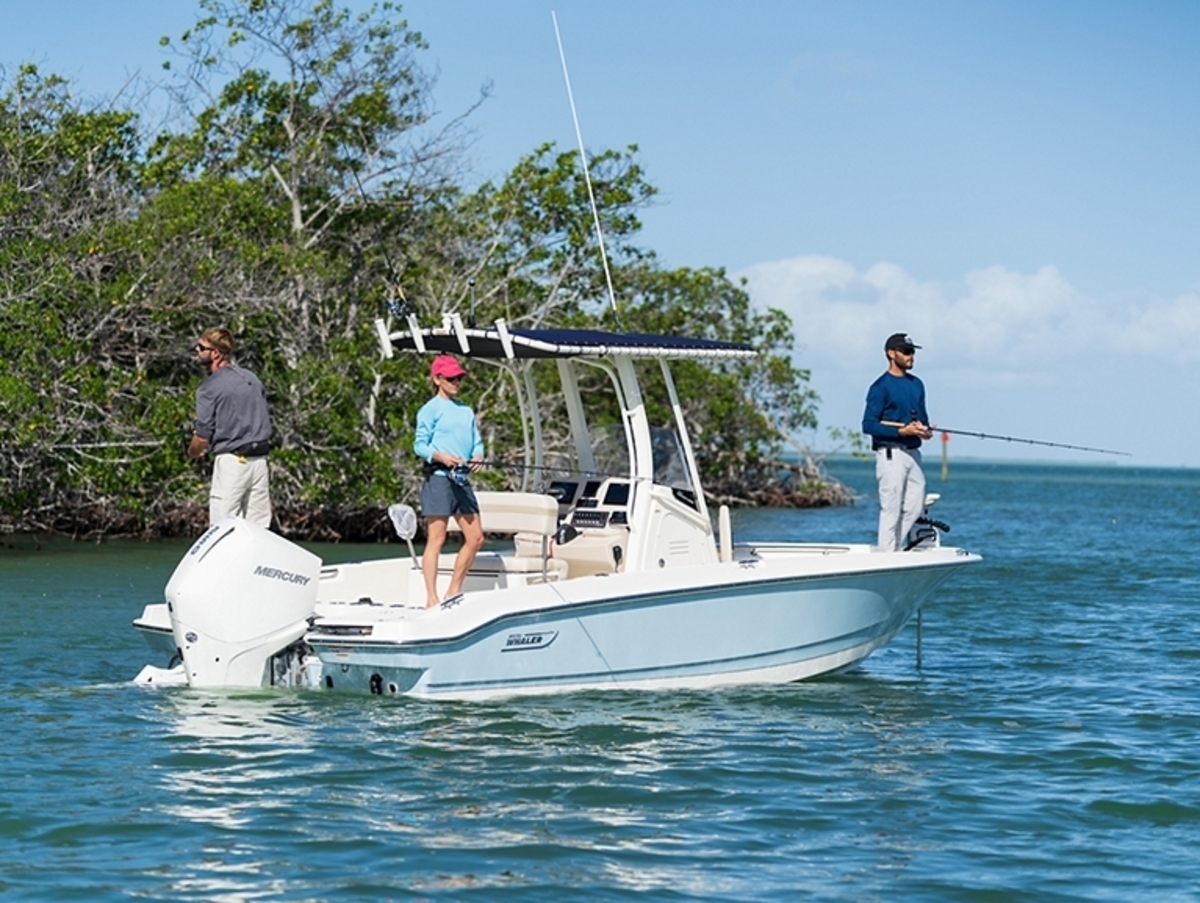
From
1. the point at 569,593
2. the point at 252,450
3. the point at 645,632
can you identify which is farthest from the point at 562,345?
the point at 252,450

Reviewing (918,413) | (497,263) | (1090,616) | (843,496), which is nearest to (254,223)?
(497,263)

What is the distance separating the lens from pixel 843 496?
160ft

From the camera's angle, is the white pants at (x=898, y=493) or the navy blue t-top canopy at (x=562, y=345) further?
the white pants at (x=898, y=493)

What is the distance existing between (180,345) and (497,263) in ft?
23.0

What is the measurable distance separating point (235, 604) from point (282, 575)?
0.94 ft

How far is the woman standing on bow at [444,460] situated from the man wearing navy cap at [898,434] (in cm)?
261

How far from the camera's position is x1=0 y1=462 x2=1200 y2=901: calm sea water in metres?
6.64

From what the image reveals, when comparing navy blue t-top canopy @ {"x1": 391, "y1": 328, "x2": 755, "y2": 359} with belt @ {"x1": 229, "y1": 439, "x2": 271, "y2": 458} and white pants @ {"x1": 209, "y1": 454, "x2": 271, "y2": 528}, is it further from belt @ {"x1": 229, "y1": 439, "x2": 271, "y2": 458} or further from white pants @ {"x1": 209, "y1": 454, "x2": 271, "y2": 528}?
white pants @ {"x1": 209, "y1": 454, "x2": 271, "y2": 528}

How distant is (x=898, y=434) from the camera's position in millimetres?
10883

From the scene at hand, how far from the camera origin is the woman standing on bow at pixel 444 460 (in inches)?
384

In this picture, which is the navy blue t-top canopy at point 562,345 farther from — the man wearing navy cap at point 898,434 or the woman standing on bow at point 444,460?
the man wearing navy cap at point 898,434

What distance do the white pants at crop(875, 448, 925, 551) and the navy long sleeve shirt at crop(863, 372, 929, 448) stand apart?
12 cm

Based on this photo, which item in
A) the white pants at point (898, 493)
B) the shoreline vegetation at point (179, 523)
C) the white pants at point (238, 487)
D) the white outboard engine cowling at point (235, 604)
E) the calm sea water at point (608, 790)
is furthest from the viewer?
the shoreline vegetation at point (179, 523)

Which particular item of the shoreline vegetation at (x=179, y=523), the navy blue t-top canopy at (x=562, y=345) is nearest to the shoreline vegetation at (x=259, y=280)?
the shoreline vegetation at (x=179, y=523)
